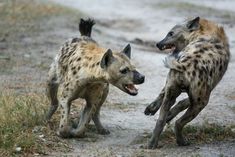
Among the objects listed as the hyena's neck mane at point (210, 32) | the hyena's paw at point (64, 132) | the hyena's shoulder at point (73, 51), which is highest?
the hyena's neck mane at point (210, 32)

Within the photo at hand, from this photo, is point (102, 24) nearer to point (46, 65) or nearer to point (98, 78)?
point (46, 65)

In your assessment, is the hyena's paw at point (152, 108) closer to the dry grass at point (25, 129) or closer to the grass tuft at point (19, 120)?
the dry grass at point (25, 129)

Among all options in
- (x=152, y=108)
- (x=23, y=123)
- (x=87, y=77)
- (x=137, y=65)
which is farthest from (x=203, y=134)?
(x=137, y=65)

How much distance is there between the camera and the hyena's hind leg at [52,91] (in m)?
7.53

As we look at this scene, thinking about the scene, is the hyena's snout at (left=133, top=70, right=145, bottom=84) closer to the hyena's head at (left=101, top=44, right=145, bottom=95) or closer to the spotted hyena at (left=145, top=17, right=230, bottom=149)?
the hyena's head at (left=101, top=44, right=145, bottom=95)

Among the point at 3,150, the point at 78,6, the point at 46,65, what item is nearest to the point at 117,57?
the point at 3,150

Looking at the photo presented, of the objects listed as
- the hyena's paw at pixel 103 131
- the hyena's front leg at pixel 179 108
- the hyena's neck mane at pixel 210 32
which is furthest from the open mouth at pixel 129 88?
the hyena's neck mane at pixel 210 32

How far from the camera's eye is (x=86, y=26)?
7.75 meters

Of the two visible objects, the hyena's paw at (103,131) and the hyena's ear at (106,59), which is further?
the hyena's paw at (103,131)

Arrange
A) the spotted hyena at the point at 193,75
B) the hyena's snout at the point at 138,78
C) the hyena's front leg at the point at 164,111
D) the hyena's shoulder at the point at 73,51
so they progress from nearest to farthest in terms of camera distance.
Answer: the spotted hyena at the point at 193,75 → the hyena's front leg at the point at 164,111 → the hyena's snout at the point at 138,78 → the hyena's shoulder at the point at 73,51

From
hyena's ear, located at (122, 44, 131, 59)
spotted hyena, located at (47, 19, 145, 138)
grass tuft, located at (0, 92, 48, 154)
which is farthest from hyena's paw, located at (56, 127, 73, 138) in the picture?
hyena's ear, located at (122, 44, 131, 59)

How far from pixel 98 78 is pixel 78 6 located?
45.4 feet

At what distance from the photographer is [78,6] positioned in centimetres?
2055

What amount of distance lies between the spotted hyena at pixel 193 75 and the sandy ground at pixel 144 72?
315 millimetres
